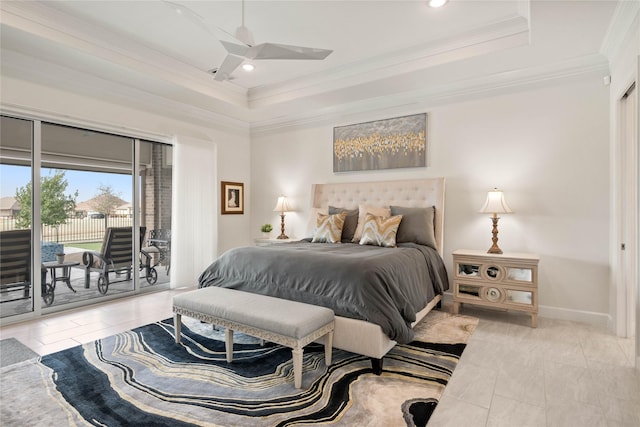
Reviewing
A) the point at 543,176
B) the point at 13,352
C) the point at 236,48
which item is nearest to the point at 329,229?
the point at 236,48

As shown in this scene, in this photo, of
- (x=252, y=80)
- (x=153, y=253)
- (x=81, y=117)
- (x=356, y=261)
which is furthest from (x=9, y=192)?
(x=356, y=261)

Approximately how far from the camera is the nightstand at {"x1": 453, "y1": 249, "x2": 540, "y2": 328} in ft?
10.4

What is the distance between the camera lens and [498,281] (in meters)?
3.29

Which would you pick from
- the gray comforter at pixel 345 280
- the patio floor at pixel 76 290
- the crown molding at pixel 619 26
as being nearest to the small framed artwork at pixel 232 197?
the patio floor at pixel 76 290

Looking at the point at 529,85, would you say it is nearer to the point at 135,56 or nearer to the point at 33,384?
the point at 135,56

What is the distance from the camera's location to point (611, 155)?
10.4 ft

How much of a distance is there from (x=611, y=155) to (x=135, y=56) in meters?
4.86

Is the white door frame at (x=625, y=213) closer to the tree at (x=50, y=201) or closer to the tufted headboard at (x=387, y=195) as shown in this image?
the tufted headboard at (x=387, y=195)

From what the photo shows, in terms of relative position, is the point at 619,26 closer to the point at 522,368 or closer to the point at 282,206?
the point at 522,368

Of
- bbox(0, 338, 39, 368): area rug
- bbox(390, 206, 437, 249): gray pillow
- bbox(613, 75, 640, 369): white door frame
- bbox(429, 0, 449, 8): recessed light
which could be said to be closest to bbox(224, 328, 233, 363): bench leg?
bbox(0, 338, 39, 368): area rug

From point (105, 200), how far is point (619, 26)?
17.8 feet

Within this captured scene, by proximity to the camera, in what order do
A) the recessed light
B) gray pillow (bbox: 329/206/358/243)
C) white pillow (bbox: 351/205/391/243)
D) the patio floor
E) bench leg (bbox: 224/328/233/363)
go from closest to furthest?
bench leg (bbox: 224/328/233/363) < the recessed light < the patio floor < white pillow (bbox: 351/205/391/243) < gray pillow (bbox: 329/206/358/243)

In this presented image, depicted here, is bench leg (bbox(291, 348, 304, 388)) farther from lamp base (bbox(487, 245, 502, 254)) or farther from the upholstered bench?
lamp base (bbox(487, 245, 502, 254))

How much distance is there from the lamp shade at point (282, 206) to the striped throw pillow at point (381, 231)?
168 centimetres
